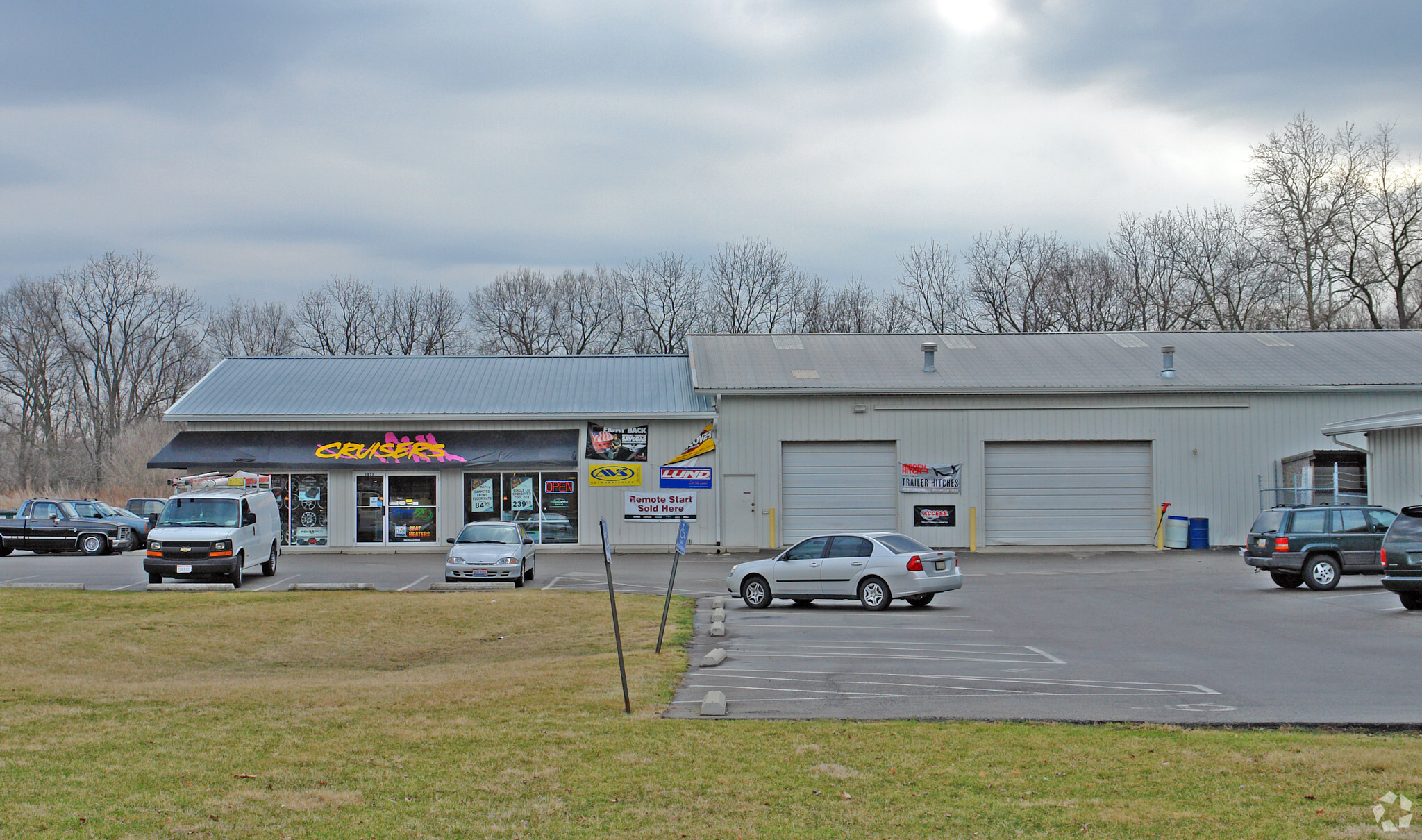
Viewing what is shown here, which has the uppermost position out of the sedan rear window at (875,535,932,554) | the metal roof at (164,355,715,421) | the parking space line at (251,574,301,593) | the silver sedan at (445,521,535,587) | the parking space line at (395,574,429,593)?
the metal roof at (164,355,715,421)

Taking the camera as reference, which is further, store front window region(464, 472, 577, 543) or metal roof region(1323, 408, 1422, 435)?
store front window region(464, 472, 577, 543)

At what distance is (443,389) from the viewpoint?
35.9m

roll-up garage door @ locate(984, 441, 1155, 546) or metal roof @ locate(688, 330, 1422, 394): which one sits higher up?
metal roof @ locate(688, 330, 1422, 394)

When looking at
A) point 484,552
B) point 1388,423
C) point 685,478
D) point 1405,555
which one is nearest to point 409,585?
point 484,552

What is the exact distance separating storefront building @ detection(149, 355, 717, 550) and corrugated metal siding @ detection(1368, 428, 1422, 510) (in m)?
16.9

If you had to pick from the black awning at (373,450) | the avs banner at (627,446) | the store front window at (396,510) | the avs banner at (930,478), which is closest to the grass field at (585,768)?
the black awning at (373,450)

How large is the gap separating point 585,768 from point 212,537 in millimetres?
17776

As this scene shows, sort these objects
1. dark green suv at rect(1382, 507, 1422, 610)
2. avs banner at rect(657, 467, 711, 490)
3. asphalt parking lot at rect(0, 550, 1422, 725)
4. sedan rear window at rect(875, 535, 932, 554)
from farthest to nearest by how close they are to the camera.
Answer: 1. avs banner at rect(657, 467, 711, 490)
2. sedan rear window at rect(875, 535, 932, 554)
3. dark green suv at rect(1382, 507, 1422, 610)
4. asphalt parking lot at rect(0, 550, 1422, 725)

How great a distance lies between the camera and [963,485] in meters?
33.4

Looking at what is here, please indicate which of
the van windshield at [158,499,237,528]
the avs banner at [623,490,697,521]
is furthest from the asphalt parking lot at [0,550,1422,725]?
the avs banner at [623,490,697,521]

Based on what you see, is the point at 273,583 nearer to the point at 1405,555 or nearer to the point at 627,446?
the point at 627,446

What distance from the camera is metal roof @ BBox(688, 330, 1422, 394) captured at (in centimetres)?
3378

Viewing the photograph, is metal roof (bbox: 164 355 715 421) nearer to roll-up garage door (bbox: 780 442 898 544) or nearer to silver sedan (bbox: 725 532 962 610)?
roll-up garage door (bbox: 780 442 898 544)

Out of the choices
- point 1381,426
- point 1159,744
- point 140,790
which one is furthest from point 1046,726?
point 1381,426
